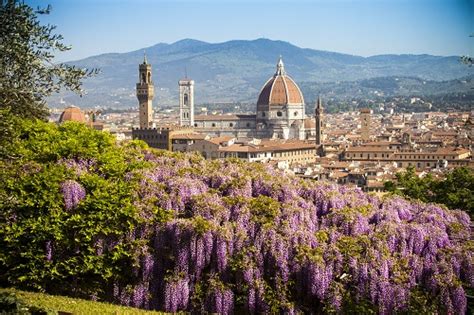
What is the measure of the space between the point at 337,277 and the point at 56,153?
21.6ft

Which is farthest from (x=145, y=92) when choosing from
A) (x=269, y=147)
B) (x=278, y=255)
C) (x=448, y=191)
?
(x=278, y=255)

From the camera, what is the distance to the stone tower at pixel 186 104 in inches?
5113

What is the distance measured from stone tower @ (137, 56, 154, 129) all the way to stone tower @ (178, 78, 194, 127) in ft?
113

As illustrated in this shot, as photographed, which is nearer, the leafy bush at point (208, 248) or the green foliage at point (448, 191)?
the leafy bush at point (208, 248)

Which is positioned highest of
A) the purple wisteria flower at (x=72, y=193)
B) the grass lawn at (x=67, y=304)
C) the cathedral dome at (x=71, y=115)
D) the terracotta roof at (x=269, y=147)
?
the purple wisteria flower at (x=72, y=193)

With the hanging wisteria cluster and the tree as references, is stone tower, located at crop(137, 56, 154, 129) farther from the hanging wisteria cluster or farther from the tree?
the tree

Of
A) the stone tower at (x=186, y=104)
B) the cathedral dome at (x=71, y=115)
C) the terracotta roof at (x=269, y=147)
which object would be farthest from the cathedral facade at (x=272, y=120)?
the cathedral dome at (x=71, y=115)

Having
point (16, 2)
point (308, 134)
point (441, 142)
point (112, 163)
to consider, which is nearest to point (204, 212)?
point (112, 163)

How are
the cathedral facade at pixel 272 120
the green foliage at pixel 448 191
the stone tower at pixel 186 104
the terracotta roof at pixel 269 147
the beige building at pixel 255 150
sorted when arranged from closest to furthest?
the green foliage at pixel 448 191 → the beige building at pixel 255 150 → the terracotta roof at pixel 269 147 → the cathedral facade at pixel 272 120 → the stone tower at pixel 186 104

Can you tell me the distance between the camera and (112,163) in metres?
16.6

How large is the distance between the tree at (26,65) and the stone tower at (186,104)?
376 feet

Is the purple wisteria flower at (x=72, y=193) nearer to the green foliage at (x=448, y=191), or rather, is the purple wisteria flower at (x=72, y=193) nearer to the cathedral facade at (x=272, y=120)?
the green foliage at (x=448, y=191)

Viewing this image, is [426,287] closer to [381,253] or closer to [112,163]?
[381,253]

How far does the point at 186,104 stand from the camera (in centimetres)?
13425
